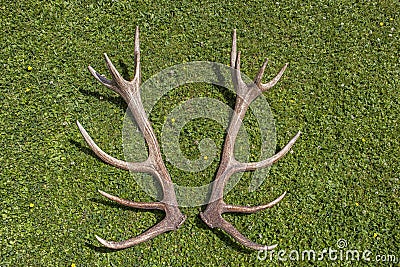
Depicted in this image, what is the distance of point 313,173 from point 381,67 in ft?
4.61

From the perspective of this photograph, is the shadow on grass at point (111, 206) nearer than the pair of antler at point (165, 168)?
No

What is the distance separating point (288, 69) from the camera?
4527 millimetres

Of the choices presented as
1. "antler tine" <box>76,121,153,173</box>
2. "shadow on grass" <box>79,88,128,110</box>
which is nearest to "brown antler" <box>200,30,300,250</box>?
"antler tine" <box>76,121,153,173</box>

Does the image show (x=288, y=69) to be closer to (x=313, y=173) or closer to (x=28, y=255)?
(x=313, y=173)

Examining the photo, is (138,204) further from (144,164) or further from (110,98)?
(110,98)

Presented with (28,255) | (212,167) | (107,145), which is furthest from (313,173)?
(28,255)

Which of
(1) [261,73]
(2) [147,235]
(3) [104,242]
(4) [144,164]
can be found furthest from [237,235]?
(1) [261,73]

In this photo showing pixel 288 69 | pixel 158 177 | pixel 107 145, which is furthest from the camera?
pixel 288 69

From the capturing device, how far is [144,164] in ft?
12.6

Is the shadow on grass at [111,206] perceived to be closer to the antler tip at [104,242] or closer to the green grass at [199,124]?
the green grass at [199,124]

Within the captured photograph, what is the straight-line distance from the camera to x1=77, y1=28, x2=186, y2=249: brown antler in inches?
148

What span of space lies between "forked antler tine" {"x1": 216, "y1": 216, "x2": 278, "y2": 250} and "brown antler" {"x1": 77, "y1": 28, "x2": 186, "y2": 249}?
35 centimetres

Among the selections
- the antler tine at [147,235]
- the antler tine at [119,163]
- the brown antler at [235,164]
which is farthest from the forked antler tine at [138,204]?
the brown antler at [235,164]

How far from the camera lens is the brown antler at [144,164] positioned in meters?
3.76
